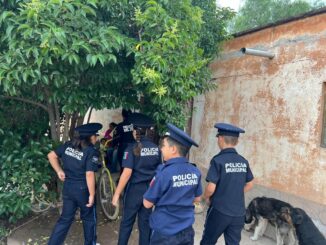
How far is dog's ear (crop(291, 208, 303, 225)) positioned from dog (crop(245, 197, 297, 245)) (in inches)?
6.5

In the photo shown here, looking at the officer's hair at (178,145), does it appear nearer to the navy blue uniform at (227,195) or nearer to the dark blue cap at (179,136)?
the dark blue cap at (179,136)

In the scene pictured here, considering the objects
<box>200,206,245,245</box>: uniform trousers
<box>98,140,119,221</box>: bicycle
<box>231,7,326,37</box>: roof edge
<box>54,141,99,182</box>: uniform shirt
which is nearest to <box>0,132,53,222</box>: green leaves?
<box>54,141,99,182</box>: uniform shirt

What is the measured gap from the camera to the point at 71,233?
4891 millimetres

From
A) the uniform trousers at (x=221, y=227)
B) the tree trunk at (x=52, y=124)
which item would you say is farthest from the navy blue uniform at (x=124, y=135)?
the uniform trousers at (x=221, y=227)

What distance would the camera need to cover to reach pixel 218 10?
Answer: 5.91 metres

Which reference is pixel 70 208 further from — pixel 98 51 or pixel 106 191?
pixel 98 51

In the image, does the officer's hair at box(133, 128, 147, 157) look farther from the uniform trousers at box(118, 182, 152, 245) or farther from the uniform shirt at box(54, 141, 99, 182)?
the uniform shirt at box(54, 141, 99, 182)

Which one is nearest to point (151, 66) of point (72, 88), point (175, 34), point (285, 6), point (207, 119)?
point (175, 34)

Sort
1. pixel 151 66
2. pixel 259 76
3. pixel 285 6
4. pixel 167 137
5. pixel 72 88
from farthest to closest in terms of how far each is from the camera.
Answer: pixel 285 6, pixel 259 76, pixel 72 88, pixel 151 66, pixel 167 137

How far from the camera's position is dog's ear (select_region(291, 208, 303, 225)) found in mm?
4195

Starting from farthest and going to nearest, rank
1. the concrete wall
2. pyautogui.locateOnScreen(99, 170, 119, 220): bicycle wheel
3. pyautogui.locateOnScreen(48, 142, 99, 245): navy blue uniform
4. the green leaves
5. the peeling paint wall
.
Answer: the concrete wall < pyautogui.locateOnScreen(99, 170, 119, 220): bicycle wheel < the peeling paint wall < the green leaves < pyautogui.locateOnScreen(48, 142, 99, 245): navy blue uniform

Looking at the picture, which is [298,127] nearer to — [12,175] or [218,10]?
[218,10]

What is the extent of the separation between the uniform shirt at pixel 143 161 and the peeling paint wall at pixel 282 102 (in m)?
2.15

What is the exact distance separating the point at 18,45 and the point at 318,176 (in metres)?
3.93
